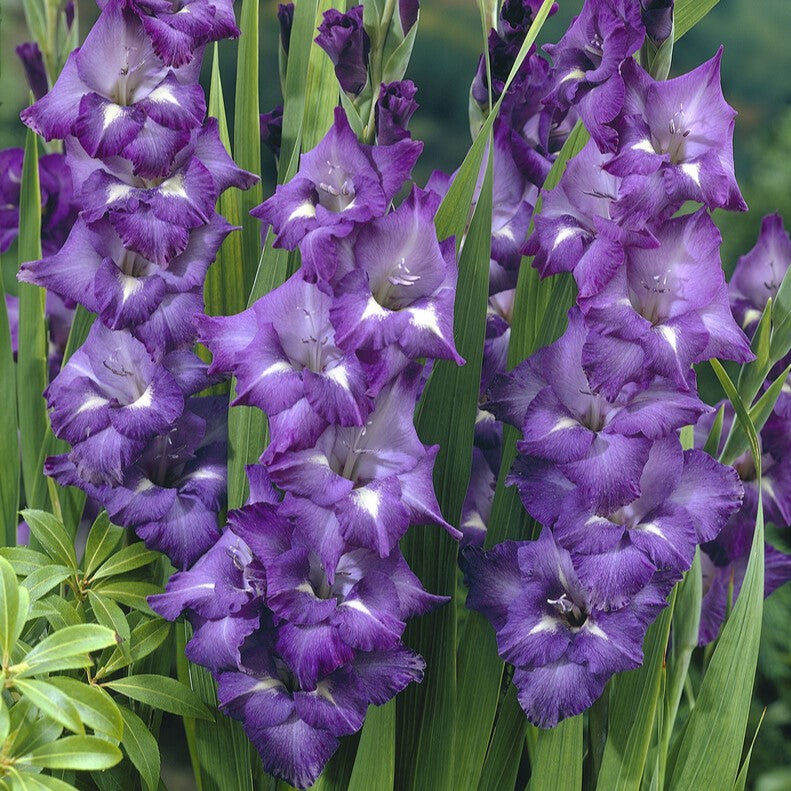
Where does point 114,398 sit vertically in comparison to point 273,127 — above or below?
below

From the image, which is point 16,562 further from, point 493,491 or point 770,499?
point 770,499

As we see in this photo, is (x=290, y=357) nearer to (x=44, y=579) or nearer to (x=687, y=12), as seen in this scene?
(x=44, y=579)

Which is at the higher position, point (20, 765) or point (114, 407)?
point (114, 407)

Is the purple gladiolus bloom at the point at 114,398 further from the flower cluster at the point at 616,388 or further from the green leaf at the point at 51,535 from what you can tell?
the flower cluster at the point at 616,388

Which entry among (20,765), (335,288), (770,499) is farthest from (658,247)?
(20,765)

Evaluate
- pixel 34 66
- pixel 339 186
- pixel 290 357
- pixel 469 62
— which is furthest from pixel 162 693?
pixel 469 62

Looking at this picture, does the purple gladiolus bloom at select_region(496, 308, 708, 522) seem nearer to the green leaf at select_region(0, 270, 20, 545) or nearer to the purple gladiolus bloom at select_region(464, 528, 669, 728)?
the purple gladiolus bloom at select_region(464, 528, 669, 728)

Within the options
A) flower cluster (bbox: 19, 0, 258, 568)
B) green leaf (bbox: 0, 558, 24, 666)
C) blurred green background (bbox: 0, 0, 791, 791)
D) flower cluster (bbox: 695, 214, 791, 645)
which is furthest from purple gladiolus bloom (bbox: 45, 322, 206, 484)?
blurred green background (bbox: 0, 0, 791, 791)
